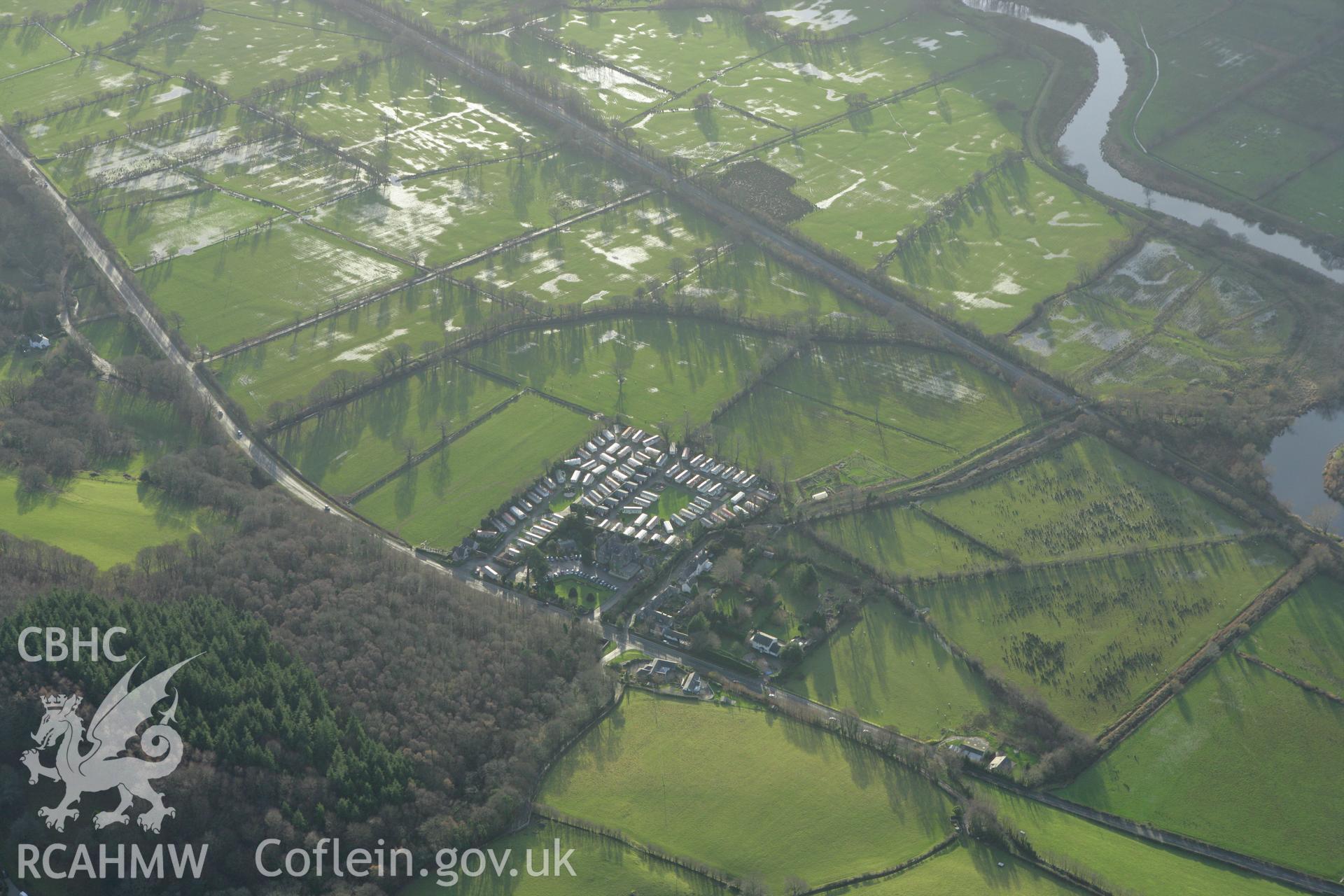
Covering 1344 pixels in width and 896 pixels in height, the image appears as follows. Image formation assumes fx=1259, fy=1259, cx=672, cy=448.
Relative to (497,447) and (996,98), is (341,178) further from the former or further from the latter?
(996,98)

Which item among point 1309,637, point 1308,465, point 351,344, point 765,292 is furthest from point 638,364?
point 1309,637

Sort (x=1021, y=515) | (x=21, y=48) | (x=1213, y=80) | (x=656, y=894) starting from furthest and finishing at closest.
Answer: (x=21, y=48) → (x=1213, y=80) → (x=1021, y=515) → (x=656, y=894)

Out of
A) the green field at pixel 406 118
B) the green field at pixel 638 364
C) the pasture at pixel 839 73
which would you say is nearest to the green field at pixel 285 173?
the green field at pixel 406 118

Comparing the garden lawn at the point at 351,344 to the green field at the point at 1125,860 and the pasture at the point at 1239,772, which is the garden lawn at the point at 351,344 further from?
the pasture at the point at 1239,772

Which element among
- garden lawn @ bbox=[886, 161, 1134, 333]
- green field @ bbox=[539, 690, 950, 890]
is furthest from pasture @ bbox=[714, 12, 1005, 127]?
green field @ bbox=[539, 690, 950, 890]

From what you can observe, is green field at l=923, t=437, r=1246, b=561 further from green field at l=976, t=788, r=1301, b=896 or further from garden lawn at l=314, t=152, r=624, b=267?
garden lawn at l=314, t=152, r=624, b=267

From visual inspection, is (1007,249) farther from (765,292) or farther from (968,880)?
(968,880)

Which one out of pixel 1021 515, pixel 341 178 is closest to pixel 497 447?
pixel 1021 515
